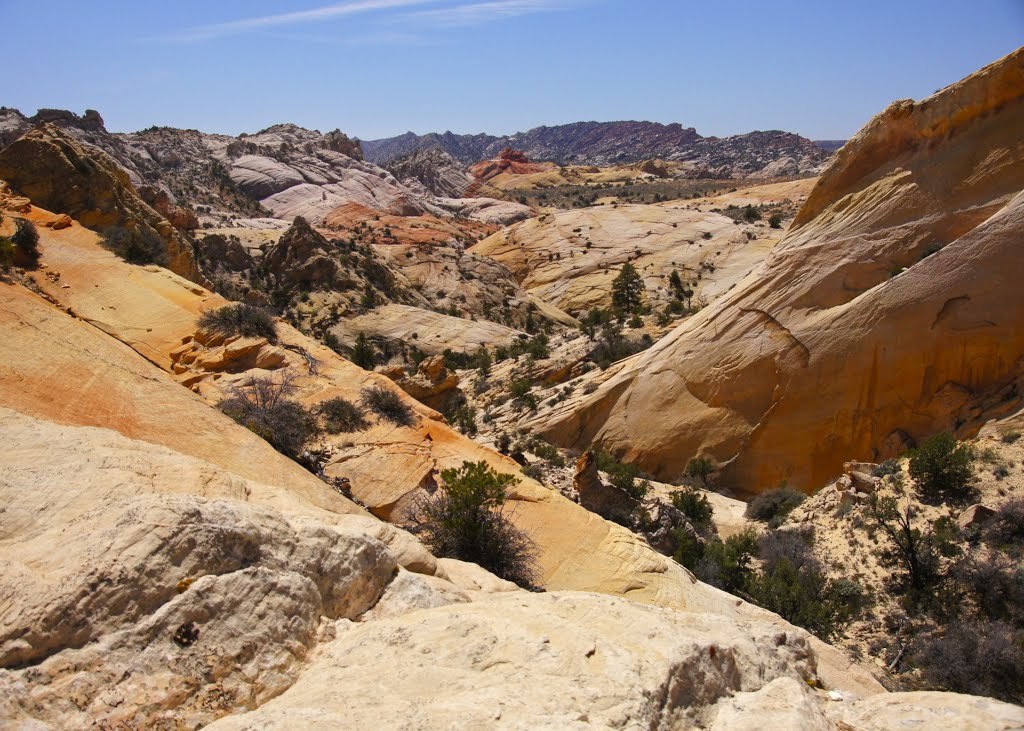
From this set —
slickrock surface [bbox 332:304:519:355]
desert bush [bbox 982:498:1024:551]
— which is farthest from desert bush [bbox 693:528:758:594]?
slickrock surface [bbox 332:304:519:355]

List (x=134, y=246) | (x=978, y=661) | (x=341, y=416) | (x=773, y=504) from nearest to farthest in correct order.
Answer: (x=978, y=661) → (x=341, y=416) → (x=773, y=504) → (x=134, y=246)

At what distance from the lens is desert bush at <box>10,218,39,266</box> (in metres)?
15.7

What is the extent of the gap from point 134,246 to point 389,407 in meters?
10.4

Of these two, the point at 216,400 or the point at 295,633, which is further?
the point at 216,400

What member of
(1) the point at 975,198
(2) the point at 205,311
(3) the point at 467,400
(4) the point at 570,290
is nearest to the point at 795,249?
(1) the point at 975,198

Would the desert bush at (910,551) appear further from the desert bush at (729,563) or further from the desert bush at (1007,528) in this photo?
the desert bush at (729,563)

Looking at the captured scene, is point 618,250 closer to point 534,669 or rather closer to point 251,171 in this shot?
point 251,171

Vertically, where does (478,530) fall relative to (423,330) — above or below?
below

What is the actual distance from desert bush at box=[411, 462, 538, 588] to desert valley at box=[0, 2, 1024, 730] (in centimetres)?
6

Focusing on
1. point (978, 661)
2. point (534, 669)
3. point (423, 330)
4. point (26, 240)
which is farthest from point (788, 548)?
point (423, 330)

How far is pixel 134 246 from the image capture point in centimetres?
1894

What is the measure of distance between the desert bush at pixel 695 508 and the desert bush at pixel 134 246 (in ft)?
53.6

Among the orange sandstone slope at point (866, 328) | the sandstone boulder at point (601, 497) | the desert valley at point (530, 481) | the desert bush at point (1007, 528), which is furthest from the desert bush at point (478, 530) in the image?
the orange sandstone slope at point (866, 328)

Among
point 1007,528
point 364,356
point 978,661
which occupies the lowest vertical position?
point 978,661
